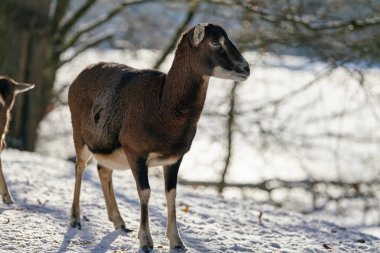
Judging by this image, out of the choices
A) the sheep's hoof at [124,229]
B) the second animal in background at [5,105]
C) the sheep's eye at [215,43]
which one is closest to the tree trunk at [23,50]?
the second animal in background at [5,105]

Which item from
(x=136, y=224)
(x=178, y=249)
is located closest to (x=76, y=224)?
(x=136, y=224)

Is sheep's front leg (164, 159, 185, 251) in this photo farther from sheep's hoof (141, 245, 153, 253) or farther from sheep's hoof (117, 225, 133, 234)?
sheep's hoof (117, 225, 133, 234)

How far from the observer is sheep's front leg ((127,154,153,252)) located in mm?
6391

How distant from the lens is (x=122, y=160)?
22.2 feet

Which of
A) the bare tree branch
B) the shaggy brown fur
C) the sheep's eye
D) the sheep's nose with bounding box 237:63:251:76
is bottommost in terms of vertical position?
the shaggy brown fur

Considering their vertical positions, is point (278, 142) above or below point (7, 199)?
above

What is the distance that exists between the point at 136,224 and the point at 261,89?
58.4ft

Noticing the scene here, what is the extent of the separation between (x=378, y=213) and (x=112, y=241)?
13.1m

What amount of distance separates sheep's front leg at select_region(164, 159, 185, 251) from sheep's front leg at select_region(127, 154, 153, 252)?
0.22m

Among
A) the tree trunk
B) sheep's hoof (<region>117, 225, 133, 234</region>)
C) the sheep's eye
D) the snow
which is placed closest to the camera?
the sheep's eye

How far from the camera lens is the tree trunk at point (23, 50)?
50.6 ft

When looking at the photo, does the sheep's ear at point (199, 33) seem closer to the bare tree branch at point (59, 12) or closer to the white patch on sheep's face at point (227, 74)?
the white patch on sheep's face at point (227, 74)

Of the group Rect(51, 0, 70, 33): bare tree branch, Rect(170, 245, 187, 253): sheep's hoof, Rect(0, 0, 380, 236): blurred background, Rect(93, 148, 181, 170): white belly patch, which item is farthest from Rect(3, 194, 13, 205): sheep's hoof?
Rect(51, 0, 70, 33): bare tree branch

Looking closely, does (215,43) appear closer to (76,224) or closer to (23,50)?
(76,224)
